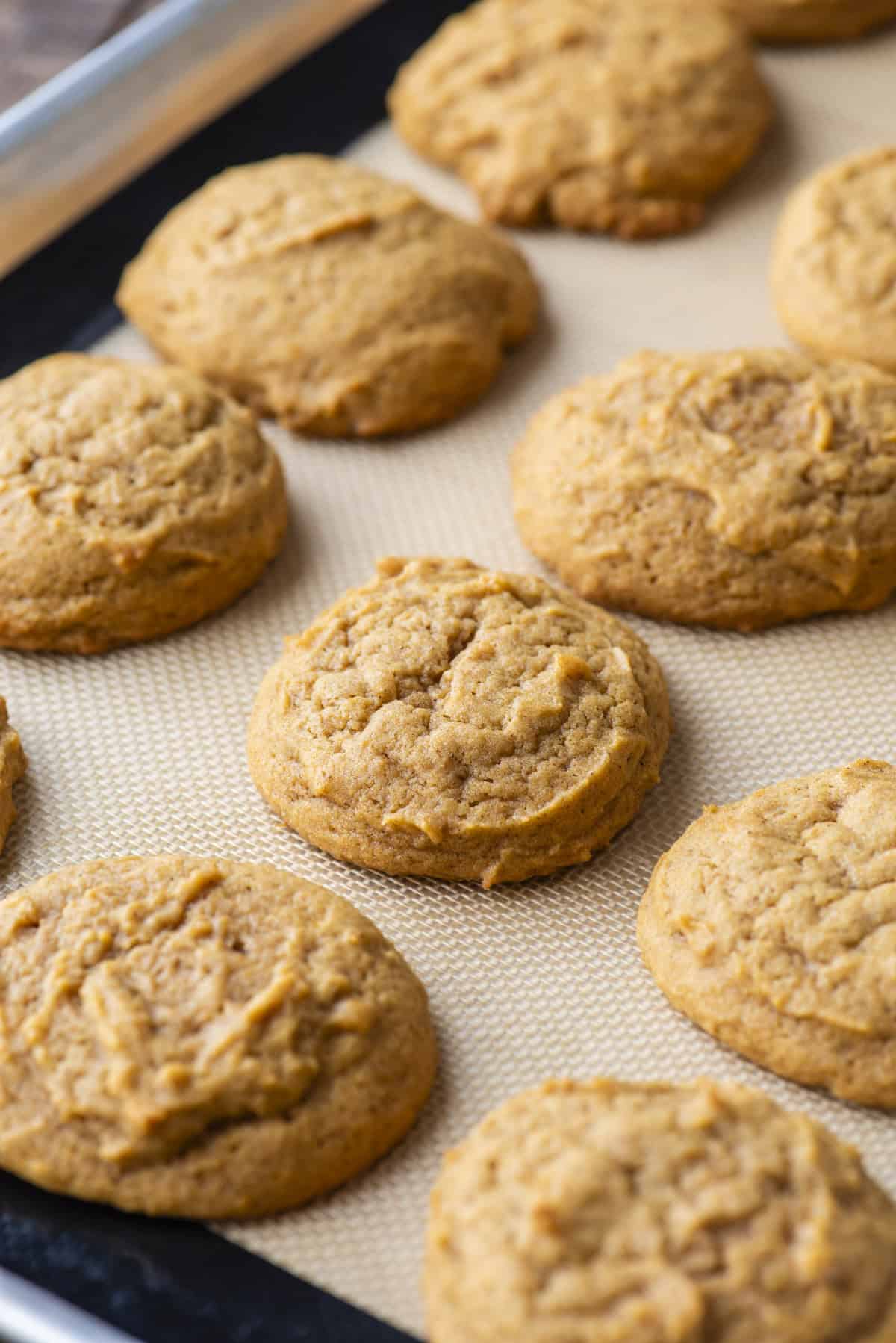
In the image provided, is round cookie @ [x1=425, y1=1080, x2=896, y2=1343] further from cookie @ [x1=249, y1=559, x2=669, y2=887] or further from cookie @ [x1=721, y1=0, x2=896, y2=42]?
cookie @ [x1=721, y1=0, x2=896, y2=42]

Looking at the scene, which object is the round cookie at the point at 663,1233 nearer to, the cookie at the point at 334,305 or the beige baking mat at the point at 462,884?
the beige baking mat at the point at 462,884

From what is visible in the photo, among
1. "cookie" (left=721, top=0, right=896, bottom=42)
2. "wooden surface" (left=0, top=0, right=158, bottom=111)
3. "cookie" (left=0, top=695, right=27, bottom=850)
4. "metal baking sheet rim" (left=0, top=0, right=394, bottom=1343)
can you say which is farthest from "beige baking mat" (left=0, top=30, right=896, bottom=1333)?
"wooden surface" (left=0, top=0, right=158, bottom=111)

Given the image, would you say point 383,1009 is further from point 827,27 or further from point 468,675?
point 827,27

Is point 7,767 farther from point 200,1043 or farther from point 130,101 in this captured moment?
point 130,101

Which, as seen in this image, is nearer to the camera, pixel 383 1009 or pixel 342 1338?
pixel 342 1338

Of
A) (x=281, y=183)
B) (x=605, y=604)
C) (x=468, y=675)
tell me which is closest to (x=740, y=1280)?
(x=468, y=675)

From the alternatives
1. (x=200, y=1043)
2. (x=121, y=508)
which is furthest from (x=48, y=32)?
(x=200, y=1043)

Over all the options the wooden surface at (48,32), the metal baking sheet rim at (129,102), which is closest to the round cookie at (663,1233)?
the metal baking sheet rim at (129,102)
